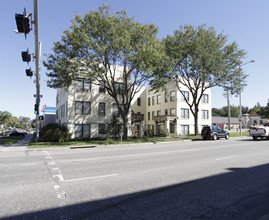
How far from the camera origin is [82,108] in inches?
1078

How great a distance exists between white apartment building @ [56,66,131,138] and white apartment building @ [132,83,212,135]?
787 cm

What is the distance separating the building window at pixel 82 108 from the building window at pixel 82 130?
1838mm

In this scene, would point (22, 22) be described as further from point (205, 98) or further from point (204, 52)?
point (205, 98)

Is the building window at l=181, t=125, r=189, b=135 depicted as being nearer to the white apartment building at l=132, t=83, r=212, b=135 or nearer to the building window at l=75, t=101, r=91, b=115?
the white apartment building at l=132, t=83, r=212, b=135

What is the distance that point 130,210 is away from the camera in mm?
3926

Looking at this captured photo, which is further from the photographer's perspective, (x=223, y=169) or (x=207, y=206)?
(x=223, y=169)

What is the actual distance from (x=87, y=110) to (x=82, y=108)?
767 millimetres

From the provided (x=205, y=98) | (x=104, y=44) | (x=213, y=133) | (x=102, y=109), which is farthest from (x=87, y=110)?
(x=205, y=98)

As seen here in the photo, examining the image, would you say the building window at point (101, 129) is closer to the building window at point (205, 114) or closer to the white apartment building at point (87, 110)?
the white apartment building at point (87, 110)

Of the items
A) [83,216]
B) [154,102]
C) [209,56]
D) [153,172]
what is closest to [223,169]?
[153,172]

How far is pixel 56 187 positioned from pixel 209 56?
83.2ft

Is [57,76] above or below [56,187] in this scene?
above

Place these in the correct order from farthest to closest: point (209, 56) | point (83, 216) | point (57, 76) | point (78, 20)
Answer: point (209, 56)
point (57, 76)
point (78, 20)
point (83, 216)

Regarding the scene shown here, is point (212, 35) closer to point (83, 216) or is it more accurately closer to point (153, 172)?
point (153, 172)
